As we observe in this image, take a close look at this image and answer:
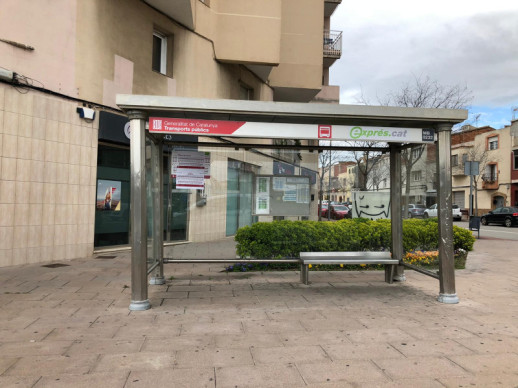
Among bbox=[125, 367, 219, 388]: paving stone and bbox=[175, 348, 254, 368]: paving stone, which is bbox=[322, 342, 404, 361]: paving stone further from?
bbox=[125, 367, 219, 388]: paving stone

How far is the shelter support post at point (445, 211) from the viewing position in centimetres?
534

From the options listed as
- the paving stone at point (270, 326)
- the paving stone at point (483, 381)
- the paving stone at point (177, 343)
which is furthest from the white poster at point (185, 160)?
the paving stone at point (483, 381)

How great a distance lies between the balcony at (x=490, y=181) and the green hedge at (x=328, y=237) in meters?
37.2

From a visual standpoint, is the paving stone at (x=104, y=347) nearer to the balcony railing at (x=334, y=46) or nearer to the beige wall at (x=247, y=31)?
the beige wall at (x=247, y=31)

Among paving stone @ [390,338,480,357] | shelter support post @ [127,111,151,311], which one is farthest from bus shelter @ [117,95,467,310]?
paving stone @ [390,338,480,357]

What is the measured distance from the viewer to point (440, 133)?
5.38 metres

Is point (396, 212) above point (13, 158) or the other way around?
the other way around

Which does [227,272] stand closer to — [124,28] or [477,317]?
[477,317]

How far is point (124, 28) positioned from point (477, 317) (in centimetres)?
1010

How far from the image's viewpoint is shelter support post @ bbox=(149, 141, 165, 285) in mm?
6193

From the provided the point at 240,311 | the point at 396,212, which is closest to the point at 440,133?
the point at 396,212

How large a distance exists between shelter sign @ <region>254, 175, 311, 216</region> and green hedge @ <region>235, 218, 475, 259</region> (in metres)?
0.43

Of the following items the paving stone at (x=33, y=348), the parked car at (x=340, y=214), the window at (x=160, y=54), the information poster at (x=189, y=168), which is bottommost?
the paving stone at (x=33, y=348)

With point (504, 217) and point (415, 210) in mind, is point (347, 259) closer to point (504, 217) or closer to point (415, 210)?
point (415, 210)
